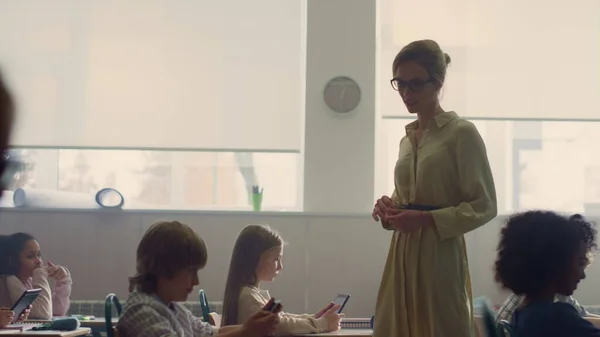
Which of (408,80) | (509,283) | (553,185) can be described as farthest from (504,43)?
(509,283)

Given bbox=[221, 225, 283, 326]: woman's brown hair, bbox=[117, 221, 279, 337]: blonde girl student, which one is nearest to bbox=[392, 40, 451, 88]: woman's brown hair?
bbox=[117, 221, 279, 337]: blonde girl student

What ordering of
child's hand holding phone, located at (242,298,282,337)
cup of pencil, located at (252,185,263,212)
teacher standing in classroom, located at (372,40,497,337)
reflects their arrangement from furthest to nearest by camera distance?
cup of pencil, located at (252,185,263,212)
teacher standing in classroom, located at (372,40,497,337)
child's hand holding phone, located at (242,298,282,337)

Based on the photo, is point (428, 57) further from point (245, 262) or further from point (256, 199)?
point (256, 199)

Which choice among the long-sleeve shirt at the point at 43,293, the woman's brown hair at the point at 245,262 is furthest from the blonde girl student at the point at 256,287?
the long-sleeve shirt at the point at 43,293

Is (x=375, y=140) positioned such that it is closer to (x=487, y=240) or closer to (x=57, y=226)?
(x=487, y=240)

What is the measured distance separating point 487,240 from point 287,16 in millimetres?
2069

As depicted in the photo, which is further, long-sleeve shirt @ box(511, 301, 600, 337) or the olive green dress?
the olive green dress

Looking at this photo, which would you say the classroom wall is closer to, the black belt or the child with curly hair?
the black belt

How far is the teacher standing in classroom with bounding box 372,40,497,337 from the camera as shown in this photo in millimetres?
2236

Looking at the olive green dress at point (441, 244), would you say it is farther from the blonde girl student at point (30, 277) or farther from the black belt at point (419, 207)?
the blonde girl student at point (30, 277)

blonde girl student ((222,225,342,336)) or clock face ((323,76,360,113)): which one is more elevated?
clock face ((323,76,360,113))

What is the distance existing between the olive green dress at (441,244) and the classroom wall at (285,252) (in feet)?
8.76

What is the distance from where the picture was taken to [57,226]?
505cm

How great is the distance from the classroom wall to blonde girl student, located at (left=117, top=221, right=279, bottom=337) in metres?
2.92
